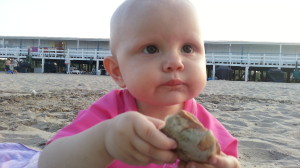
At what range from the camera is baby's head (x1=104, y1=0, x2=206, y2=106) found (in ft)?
4.72

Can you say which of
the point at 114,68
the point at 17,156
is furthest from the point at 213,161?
the point at 17,156

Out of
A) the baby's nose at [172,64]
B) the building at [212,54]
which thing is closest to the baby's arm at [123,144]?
the baby's nose at [172,64]

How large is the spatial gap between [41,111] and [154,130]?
3.90 metres

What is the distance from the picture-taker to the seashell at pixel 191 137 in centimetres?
102

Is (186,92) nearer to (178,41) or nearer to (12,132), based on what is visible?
(178,41)

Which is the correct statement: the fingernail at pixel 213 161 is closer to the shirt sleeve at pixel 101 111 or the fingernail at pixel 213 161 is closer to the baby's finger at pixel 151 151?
the baby's finger at pixel 151 151

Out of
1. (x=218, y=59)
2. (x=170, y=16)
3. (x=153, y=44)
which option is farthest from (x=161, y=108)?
(x=218, y=59)

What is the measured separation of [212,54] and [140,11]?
2453 cm

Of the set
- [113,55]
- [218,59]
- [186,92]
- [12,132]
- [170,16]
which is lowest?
[12,132]

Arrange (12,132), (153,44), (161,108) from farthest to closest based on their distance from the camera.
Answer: (12,132) < (161,108) < (153,44)

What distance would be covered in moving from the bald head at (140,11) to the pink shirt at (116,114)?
35 centimetres

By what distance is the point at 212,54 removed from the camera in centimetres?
2542

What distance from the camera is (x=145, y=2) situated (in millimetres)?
1521

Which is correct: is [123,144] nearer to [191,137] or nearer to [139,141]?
[139,141]
